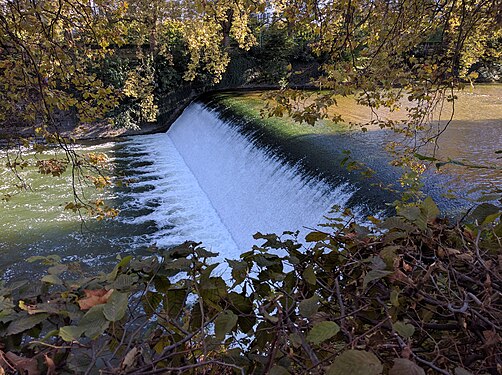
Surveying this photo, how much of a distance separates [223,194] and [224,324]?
6067 millimetres

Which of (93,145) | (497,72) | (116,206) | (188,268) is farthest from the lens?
(497,72)

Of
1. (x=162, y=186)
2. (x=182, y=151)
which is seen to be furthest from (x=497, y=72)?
(x=162, y=186)

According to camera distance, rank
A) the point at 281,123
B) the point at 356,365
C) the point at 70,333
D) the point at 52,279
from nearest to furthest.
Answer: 1. the point at 356,365
2. the point at 70,333
3. the point at 52,279
4. the point at 281,123

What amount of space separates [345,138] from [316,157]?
53.0 inches

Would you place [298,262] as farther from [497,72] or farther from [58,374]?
[497,72]

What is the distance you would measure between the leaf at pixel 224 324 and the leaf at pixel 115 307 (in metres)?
0.20

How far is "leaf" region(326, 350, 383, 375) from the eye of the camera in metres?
0.58

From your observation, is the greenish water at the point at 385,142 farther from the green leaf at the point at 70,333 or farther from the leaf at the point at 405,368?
the green leaf at the point at 70,333

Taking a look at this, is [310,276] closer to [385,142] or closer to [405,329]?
[405,329]

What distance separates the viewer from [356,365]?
589 millimetres

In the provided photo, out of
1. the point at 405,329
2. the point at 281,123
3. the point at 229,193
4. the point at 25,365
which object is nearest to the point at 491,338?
the point at 405,329

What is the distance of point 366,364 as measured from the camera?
0.59 metres

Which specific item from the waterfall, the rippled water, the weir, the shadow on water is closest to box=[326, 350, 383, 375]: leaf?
the weir

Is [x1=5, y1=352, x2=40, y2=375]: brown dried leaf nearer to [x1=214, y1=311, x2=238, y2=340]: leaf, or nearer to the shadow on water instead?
[x1=214, y1=311, x2=238, y2=340]: leaf
